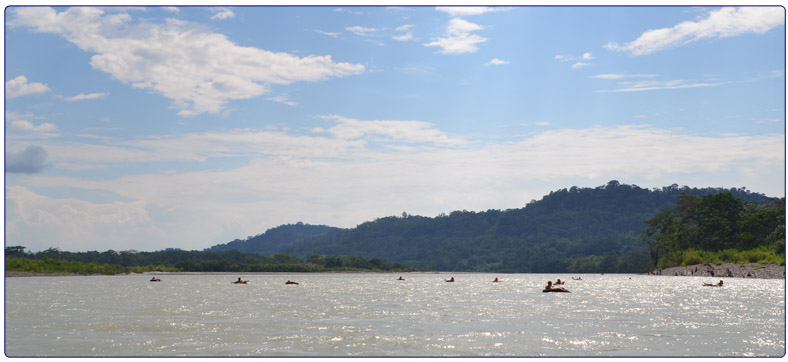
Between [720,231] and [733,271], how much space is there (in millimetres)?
32213

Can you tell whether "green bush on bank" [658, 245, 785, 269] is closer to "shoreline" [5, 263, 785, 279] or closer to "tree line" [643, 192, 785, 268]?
"tree line" [643, 192, 785, 268]

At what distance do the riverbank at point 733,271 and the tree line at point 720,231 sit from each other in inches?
107

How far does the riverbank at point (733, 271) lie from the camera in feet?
372

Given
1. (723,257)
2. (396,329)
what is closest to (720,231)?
(723,257)

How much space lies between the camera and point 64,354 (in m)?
29.1

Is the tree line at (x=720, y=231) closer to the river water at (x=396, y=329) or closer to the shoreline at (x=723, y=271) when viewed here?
the shoreline at (x=723, y=271)

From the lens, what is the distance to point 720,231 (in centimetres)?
15550

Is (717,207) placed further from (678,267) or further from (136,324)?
(136,324)

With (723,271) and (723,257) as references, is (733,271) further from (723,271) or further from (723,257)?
(723,257)

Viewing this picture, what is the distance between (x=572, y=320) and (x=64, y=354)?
26.6m

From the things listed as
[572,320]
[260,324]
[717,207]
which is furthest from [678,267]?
[260,324]

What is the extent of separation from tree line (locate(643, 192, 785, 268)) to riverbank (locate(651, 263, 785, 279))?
271cm

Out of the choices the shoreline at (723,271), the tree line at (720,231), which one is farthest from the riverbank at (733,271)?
the tree line at (720,231)

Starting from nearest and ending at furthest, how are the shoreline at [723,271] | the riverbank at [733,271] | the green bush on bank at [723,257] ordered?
the riverbank at [733,271] < the shoreline at [723,271] < the green bush on bank at [723,257]
